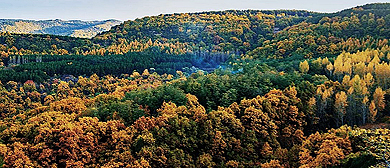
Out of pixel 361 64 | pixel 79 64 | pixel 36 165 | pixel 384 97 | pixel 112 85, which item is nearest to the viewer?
pixel 36 165

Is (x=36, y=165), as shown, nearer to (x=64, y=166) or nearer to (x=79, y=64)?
(x=64, y=166)

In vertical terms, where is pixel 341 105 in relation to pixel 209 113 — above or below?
below

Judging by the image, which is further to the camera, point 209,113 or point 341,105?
point 341,105

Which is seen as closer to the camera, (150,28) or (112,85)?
(112,85)

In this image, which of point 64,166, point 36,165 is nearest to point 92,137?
point 64,166

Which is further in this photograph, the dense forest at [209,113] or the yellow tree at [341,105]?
the yellow tree at [341,105]

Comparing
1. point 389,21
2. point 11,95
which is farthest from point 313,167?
point 389,21

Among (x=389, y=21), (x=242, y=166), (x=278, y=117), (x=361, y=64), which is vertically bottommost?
(x=242, y=166)

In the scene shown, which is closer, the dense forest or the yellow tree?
the dense forest

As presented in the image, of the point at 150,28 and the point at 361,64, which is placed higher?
the point at 150,28

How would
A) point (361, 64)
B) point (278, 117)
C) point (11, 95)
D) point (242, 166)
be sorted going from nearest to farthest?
1. point (242, 166)
2. point (278, 117)
3. point (361, 64)
4. point (11, 95)
